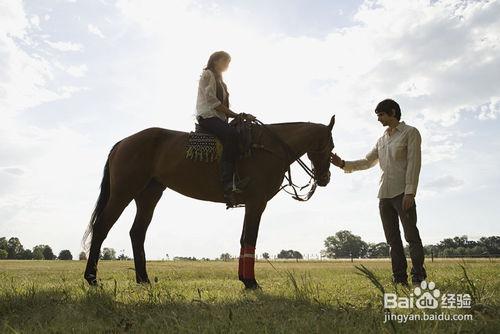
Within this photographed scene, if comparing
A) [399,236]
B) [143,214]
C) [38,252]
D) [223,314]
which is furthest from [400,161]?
[38,252]

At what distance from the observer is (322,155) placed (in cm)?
809

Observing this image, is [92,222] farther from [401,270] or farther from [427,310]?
[427,310]

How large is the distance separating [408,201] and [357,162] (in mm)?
1933

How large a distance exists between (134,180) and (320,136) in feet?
12.6

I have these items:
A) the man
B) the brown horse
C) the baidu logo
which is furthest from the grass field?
the brown horse

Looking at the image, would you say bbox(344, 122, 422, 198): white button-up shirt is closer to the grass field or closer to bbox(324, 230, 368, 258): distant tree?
the grass field

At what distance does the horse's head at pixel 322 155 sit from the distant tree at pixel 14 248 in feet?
484

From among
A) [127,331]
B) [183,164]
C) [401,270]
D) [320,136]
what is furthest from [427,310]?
[183,164]

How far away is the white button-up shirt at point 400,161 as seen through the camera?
6660mm

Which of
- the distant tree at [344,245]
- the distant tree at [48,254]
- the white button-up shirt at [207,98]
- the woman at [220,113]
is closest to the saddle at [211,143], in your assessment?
the woman at [220,113]

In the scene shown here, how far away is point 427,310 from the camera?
151 inches

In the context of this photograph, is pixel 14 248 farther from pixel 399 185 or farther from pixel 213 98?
pixel 399 185

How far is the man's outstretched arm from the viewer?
819 centimetres

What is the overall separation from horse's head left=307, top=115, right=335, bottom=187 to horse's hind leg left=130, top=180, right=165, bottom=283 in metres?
3.35
